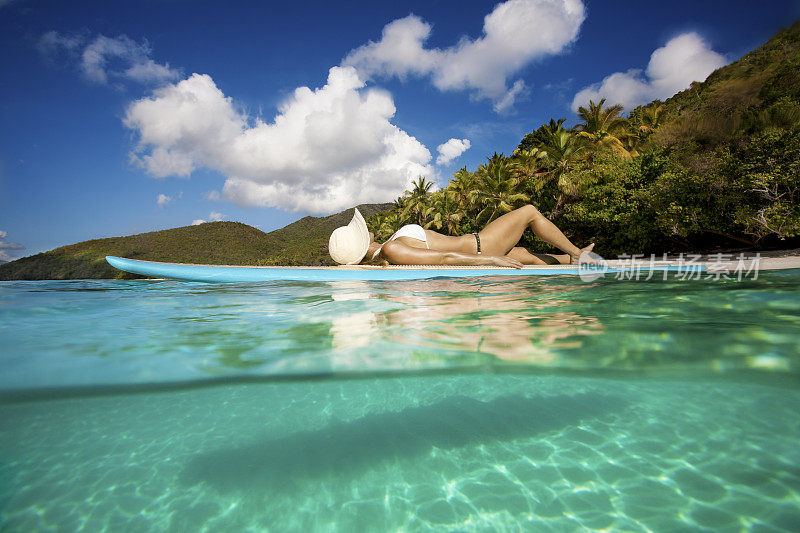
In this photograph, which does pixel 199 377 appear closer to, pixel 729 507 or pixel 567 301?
pixel 729 507

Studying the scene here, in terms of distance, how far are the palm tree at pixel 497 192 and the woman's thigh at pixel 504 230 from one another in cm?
1765

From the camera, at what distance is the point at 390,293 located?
473cm

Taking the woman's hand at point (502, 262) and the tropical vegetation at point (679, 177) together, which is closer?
the woman's hand at point (502, 262)

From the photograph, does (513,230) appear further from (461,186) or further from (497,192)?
(461,186)

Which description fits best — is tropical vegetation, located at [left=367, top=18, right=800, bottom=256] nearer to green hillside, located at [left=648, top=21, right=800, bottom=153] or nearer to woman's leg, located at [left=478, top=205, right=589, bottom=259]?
green hillside, located at [left=648, top=21, right=800, bottom=153]

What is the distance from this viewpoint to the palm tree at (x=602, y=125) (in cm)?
2319

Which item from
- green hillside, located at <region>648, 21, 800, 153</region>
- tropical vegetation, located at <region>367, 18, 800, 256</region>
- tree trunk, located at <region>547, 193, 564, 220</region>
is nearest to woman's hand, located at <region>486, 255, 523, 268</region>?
tropical vegetation, located at <region>367, 18, 800, 256</region>

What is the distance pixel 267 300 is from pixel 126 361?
7.52 ft

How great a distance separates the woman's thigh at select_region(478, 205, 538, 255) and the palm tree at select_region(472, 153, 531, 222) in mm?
17652

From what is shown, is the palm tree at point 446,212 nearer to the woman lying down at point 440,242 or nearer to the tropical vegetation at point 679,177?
the tropical vegetation at point 679,177

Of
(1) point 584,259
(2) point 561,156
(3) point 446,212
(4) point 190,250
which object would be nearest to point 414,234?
(1) point 584,259

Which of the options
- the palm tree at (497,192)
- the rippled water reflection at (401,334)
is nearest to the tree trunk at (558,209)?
the palm tree at (497,192)

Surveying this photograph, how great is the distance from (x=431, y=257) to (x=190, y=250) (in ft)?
91.0

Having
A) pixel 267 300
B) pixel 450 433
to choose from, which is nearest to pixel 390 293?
pixel 267 300
